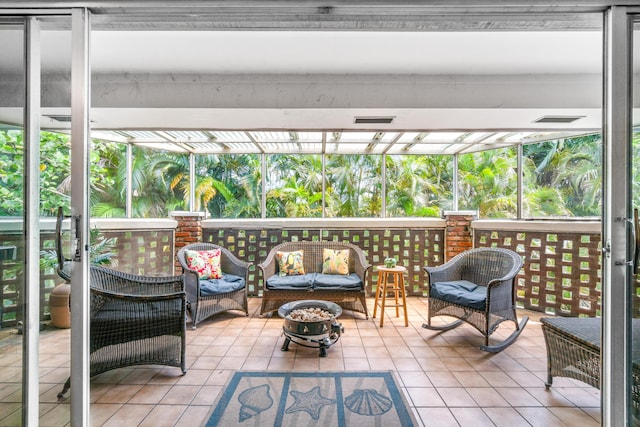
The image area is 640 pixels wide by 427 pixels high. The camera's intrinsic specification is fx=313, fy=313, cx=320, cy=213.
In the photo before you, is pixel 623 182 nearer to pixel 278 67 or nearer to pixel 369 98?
pixel 369 98

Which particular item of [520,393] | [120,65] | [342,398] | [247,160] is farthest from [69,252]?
[247,160]

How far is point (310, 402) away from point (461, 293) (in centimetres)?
193

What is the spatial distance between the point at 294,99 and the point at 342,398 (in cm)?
259

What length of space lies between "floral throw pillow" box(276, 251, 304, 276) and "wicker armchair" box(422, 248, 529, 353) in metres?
1.58

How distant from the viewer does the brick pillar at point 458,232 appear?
4.60m

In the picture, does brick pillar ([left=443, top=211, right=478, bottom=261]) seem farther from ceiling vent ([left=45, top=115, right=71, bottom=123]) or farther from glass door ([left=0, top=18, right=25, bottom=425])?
glass door ([left=0, top=18, right=25, bottom=425])

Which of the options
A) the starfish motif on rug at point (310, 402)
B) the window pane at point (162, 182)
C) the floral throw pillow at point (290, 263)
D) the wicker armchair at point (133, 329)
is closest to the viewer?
the starfish motif on rug at point (310, 402)

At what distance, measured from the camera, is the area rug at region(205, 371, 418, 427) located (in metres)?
1.88

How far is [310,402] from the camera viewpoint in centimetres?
207

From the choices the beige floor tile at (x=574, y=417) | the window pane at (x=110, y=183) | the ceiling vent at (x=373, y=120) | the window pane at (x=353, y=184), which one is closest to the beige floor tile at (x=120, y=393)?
the beige floor tile at (x=574, y=417)

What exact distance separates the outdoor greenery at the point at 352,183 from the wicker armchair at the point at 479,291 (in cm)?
170

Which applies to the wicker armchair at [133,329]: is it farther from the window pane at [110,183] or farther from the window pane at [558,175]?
the window pane at [558,175]

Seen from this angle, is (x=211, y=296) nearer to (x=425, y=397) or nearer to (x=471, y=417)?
(x=425, y=397)

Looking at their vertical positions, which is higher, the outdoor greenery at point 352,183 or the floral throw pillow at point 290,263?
the outdoor greenery at point 352,183
